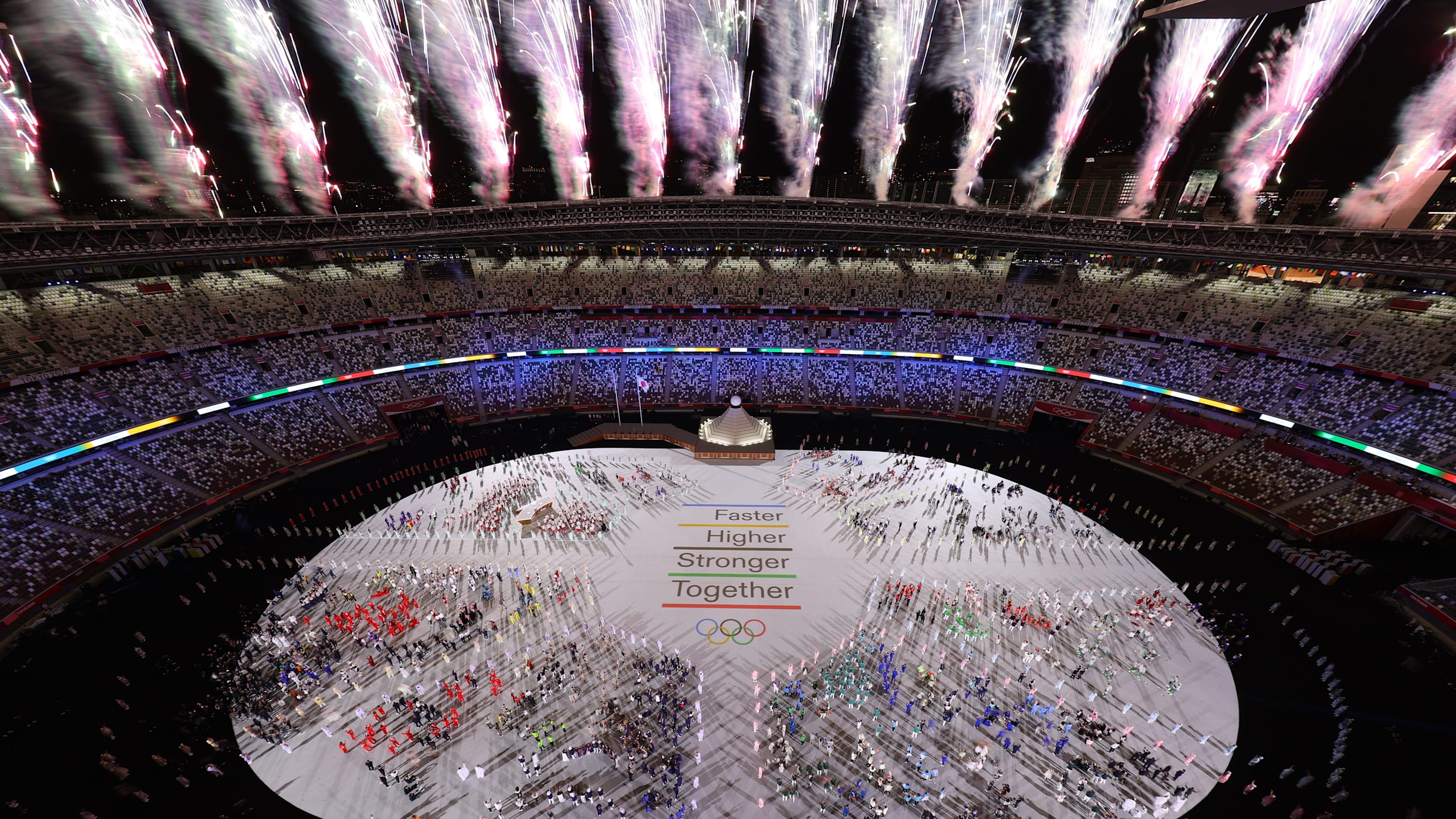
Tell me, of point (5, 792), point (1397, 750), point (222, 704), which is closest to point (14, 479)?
point (5, 792)

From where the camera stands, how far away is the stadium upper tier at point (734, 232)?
35688mm

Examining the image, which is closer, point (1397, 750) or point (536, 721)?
point (1397, 750)

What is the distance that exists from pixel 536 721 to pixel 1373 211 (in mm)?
61373

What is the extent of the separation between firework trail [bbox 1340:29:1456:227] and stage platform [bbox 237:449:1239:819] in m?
30.2

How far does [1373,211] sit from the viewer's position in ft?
124

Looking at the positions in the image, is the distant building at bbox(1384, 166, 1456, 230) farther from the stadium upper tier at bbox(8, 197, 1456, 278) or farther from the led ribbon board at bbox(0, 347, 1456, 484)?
the led ribbon board at bbox(0, 347, 1456, 484)

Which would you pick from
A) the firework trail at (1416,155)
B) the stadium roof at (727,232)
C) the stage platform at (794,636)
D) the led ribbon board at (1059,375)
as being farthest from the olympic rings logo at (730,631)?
the firework trail at (1416,155)

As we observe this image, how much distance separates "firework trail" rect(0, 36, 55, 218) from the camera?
29.9 metres

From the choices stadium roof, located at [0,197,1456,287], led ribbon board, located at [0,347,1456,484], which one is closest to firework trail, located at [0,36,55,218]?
stadium roof, located at [0,197,1456,287]

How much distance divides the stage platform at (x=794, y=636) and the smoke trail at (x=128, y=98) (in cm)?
3052

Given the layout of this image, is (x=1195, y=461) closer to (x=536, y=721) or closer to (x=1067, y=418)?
(x=1067, y=418)

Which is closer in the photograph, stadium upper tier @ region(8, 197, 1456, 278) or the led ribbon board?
the led ribbon board

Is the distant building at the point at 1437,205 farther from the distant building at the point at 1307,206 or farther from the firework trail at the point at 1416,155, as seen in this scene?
the distant building at the point at 1307,206

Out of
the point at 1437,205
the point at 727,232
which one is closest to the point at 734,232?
the point at 727,232
